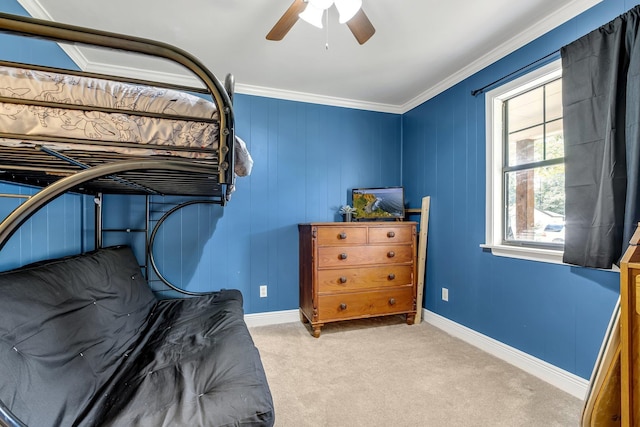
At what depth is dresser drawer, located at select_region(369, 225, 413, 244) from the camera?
2.72 m

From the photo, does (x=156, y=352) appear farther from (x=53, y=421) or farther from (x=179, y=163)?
(x=179, y=163)

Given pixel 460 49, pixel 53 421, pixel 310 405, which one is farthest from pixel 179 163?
pixel 460 49

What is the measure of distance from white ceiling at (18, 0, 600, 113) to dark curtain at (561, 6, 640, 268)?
330 millimetres

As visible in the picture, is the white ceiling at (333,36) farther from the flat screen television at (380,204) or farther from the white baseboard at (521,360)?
the white baseboard at (521,360)

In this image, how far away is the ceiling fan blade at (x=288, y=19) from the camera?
1.50 meters

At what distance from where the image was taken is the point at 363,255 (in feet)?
8.80

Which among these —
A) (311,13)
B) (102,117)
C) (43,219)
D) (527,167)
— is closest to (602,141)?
(527,167)

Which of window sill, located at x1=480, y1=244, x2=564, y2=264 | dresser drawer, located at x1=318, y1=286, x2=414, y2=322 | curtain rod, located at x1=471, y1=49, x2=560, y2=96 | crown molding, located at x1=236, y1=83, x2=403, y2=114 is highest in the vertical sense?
crown molding, located at x1=236, y1=83, x2=403, y2=114

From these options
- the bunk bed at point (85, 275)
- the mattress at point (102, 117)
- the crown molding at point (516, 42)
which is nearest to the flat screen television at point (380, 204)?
the crown molding at point (516, 42)

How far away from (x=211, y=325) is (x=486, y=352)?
6.64 feet

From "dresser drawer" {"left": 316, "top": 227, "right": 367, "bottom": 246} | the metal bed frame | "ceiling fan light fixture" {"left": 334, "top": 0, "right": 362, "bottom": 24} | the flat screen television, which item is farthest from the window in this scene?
the metal bed frame

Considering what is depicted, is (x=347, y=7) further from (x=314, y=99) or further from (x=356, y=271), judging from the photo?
(x=356, y=271)

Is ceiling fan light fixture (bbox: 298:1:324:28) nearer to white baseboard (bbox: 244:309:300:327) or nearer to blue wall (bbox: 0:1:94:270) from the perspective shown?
blue wall (bbox: 0:1:94:270)

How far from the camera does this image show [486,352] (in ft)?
7.36
